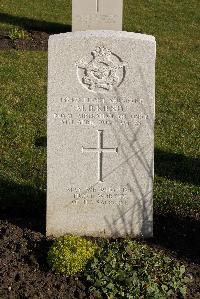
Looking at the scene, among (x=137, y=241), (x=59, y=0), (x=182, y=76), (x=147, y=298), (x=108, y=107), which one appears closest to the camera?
(x=147, y=298)

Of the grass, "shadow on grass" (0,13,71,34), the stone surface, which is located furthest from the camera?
"shadow on grass" (0,13,71,34)

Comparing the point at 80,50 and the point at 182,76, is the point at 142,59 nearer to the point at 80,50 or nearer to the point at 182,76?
the point at 80,50

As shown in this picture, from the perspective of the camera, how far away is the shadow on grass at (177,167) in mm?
7130

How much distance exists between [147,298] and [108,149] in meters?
1.38

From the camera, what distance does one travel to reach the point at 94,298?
16.1 feet

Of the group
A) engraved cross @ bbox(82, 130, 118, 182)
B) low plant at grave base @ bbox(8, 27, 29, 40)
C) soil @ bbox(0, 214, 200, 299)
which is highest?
low plant at grave base @ bbox(8, 27, 29, 40)

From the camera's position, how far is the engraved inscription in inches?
202

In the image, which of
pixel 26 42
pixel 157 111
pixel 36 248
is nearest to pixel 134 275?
pixel 36 248

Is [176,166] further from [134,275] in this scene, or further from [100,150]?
[134,275]

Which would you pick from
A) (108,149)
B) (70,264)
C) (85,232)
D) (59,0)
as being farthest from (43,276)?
(59,0)

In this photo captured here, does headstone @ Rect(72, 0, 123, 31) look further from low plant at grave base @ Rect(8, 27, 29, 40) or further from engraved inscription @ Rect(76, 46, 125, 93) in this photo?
engraved inscription @ Rect(76, 46, 125, 93)

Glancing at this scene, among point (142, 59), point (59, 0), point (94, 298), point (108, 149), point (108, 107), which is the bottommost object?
point (94, 298)

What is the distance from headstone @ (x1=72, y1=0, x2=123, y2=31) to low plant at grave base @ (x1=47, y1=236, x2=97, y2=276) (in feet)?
22.1

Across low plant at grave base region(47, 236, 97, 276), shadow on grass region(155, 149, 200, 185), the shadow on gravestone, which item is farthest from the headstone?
low plant at grave base region(47, 236, 97, 276)
